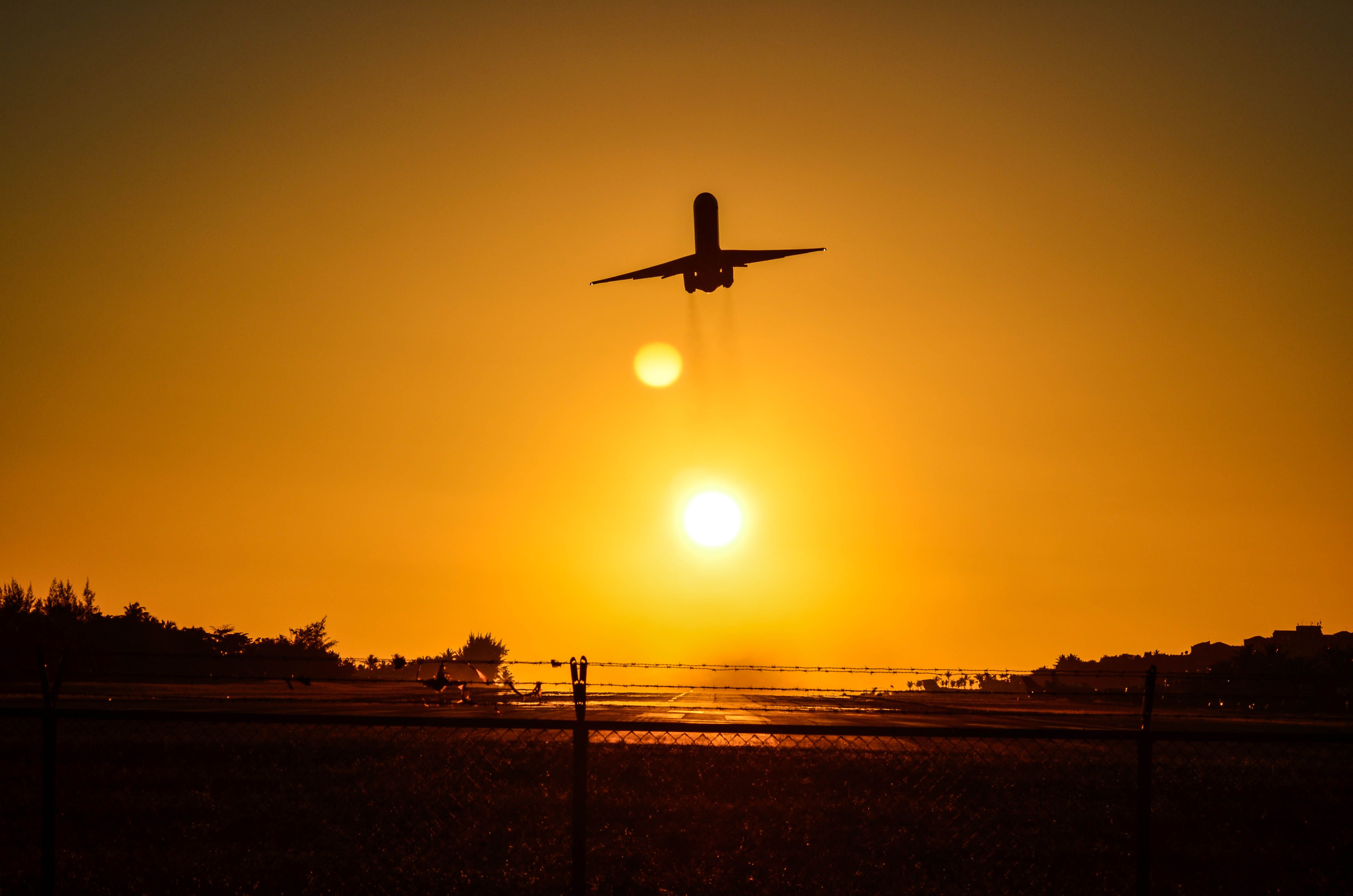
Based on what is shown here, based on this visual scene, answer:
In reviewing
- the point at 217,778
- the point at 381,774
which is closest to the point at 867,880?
the point at 381,774

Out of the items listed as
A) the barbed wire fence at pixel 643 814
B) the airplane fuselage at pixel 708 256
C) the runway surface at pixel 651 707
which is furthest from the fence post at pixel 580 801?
the airplane fuselage at pixel 708 256

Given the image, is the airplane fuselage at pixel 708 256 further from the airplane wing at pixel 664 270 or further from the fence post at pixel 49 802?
the fence post at pixel 49 802

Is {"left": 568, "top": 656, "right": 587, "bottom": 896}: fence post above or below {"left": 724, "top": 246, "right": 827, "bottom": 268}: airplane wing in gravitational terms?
below

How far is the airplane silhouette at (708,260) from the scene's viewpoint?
108ft

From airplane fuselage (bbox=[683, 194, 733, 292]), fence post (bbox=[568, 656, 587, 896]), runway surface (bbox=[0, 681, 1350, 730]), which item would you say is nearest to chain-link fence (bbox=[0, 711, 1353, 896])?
fence post (bbox=[568, 656, 587, 896])

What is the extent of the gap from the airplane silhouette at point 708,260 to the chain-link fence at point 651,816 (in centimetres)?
1515

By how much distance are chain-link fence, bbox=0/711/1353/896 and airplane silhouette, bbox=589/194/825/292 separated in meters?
15.1

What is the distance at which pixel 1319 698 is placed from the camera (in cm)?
1471

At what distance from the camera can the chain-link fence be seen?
41.7ft

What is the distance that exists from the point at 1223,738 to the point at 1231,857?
6.20 meters

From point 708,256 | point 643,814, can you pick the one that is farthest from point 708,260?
point 643,814

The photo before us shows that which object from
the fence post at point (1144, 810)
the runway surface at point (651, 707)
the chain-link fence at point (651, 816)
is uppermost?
the fence post at point (1144, 810)

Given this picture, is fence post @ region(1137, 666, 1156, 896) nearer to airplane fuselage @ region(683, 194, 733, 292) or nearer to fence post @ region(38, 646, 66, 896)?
fence post @ region(38, 646, 66, 896)

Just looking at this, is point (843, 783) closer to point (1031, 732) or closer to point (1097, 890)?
point (1097, 890)
